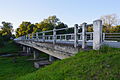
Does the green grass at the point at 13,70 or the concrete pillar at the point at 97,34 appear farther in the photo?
the green grass at the point at 13,70

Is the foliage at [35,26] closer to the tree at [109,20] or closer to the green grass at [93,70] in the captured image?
the tree at [109,20]

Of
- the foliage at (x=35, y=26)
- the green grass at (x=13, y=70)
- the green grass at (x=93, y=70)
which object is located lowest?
the green grass at (x=13, y=70)

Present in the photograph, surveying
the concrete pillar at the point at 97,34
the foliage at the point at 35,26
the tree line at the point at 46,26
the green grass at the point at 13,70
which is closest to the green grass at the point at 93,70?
the concrete pillar at the point at 97,34

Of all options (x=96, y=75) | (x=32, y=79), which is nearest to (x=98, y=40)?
(x=96, y=75)

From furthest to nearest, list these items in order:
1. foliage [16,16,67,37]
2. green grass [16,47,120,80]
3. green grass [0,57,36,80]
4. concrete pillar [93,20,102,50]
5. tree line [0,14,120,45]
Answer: foliage [16,16,67,37] < tree line [0,14,120,45] < green grass [0,57,36,80] < concrete pillar [93,20,102,50] < green grass [16,47,120,80]

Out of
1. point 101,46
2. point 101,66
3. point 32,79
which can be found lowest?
point 32,79

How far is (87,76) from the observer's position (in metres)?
4.12

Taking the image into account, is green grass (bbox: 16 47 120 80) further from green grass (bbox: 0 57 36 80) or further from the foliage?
the foliage

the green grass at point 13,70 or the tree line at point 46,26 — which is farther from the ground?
the tree line at point 46,26

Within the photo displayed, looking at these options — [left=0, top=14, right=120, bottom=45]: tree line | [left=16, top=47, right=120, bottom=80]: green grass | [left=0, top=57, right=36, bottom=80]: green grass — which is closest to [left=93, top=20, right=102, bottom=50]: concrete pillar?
A: [left=16, top=47, right=120, bottom=80]: green grass

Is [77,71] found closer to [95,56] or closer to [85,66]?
[85,66]

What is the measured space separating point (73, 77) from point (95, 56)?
1.40 m

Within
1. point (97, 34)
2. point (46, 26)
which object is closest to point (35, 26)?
point (46, 26)

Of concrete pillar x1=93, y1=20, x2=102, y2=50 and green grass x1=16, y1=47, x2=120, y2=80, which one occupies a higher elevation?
concrete pillar x1=93, y1=20, x2=102, y2=50
